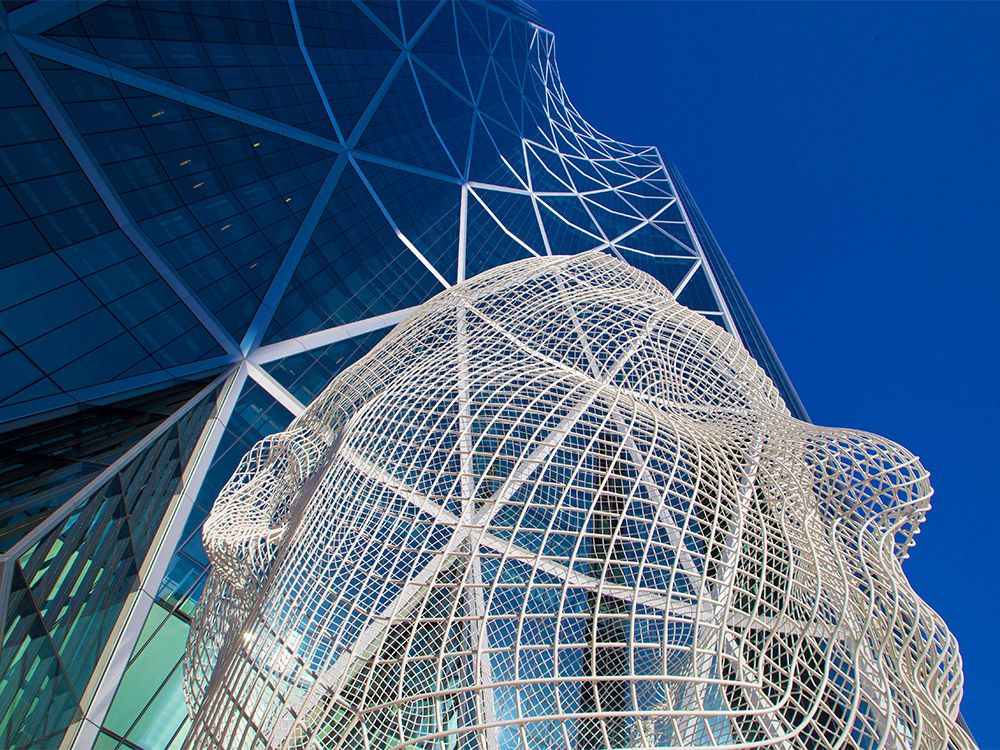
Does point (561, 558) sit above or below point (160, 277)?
below

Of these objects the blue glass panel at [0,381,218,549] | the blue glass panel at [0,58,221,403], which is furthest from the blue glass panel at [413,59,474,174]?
the blue glass panel at [0,381,218,549]

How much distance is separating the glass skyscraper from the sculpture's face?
6.01m

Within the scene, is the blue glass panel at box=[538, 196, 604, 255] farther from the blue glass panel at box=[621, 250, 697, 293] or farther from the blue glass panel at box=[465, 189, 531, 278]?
the blue glass panel at box=[465, 189, 531, 278]

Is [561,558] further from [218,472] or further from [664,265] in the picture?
[664,265]

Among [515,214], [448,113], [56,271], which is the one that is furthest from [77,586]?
[448,113]

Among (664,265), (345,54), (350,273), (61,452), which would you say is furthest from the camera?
(664,265)

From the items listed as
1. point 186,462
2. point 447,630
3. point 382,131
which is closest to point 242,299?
point 186,462

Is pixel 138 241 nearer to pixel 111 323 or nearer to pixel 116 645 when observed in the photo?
pixel 111 323

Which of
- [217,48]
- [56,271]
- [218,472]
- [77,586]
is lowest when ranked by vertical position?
[77,586]

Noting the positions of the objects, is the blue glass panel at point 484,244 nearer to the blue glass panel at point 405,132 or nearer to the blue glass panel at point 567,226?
the blue glass panel at point 405,132

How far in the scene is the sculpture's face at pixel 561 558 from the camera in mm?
6305

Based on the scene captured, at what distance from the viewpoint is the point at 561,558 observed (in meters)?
6.63

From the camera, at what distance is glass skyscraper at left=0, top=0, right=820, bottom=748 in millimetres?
14469

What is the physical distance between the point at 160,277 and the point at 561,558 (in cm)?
1977
